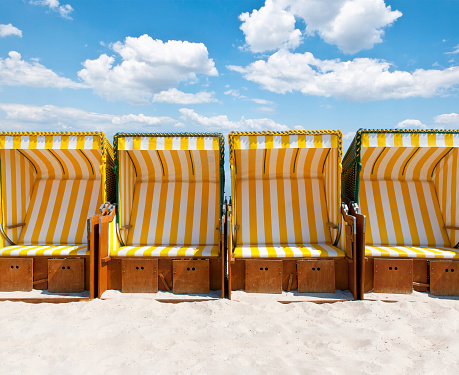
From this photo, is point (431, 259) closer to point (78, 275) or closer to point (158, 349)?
point (158, 349)

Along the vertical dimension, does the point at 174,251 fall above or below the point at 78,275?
above

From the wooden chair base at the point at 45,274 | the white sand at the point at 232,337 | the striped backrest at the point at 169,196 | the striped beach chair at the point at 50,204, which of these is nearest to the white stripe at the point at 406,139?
the white sand at the point at 232,337

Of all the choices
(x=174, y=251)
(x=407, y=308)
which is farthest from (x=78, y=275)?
(x=407, y=308)

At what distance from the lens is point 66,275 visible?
15.4 ft

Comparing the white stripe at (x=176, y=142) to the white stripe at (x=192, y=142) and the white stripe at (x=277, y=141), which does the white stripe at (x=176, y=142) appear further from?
the white stripe at (x=277, y=141)

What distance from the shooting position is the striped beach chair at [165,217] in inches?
181

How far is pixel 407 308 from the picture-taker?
404 cm

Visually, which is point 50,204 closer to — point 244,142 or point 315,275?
point 244,142

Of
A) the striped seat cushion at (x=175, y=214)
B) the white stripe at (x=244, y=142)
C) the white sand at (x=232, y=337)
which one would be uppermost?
the white stripe at (x=244, y=142)

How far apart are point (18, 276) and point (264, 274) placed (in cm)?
370

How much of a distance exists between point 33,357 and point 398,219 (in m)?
5.56

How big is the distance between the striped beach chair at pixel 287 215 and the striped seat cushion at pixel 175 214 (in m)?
0.49

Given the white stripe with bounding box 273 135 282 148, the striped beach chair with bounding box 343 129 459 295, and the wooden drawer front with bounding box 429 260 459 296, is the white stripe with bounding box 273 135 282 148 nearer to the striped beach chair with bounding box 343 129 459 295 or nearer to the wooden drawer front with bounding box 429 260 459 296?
the striped beach chair with bounding box 343 129 459 295

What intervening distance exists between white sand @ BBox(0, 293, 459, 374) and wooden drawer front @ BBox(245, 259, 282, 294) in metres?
0.27
